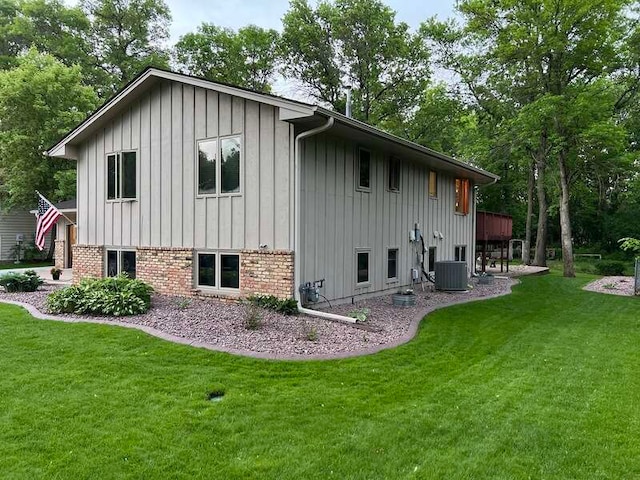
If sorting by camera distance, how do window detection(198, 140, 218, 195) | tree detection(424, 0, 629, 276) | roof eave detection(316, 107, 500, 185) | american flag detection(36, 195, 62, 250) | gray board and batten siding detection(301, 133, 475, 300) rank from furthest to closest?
tree detection(424, 0, 629, 276), american flag detection(36, 195, 62, 250), window detection(198, 140, 218, 195), gray board and batten siding detection(301, 133, 475, 300), roof eave detection(316, 107, 500, 185)

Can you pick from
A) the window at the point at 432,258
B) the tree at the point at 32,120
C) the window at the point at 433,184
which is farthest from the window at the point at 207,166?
the tree at the point at 32,120

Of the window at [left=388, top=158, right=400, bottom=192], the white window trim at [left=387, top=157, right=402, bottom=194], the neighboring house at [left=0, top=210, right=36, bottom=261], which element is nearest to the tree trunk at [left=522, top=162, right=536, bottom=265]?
the white window trim at [left=387, top=157, right=402, bottom=194]

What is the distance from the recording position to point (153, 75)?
10.3 meters

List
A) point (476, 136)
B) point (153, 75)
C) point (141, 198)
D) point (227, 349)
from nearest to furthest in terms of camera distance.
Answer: point (227, 349) < point (153, 75) < point (141, 198) < point (476, 136)

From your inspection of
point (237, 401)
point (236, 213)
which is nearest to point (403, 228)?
point (236, 213)

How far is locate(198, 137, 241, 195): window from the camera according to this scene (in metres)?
9.57

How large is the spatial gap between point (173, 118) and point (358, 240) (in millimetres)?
4884

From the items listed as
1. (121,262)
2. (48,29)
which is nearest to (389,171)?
(121,262)

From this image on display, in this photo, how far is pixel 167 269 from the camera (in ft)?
34.6

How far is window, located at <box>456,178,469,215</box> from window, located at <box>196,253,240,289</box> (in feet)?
30.6

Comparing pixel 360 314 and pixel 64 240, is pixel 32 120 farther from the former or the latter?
pixel 360 314

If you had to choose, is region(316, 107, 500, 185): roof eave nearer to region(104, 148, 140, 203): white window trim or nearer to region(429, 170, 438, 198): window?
region(429, 170, 438, 198): window

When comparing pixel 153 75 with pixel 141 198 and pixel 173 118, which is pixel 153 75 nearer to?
pixel 173 118

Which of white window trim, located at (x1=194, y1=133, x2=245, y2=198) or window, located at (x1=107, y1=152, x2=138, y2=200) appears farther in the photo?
window, located at (x1=107, y1=152, x2=138, y2=200)
